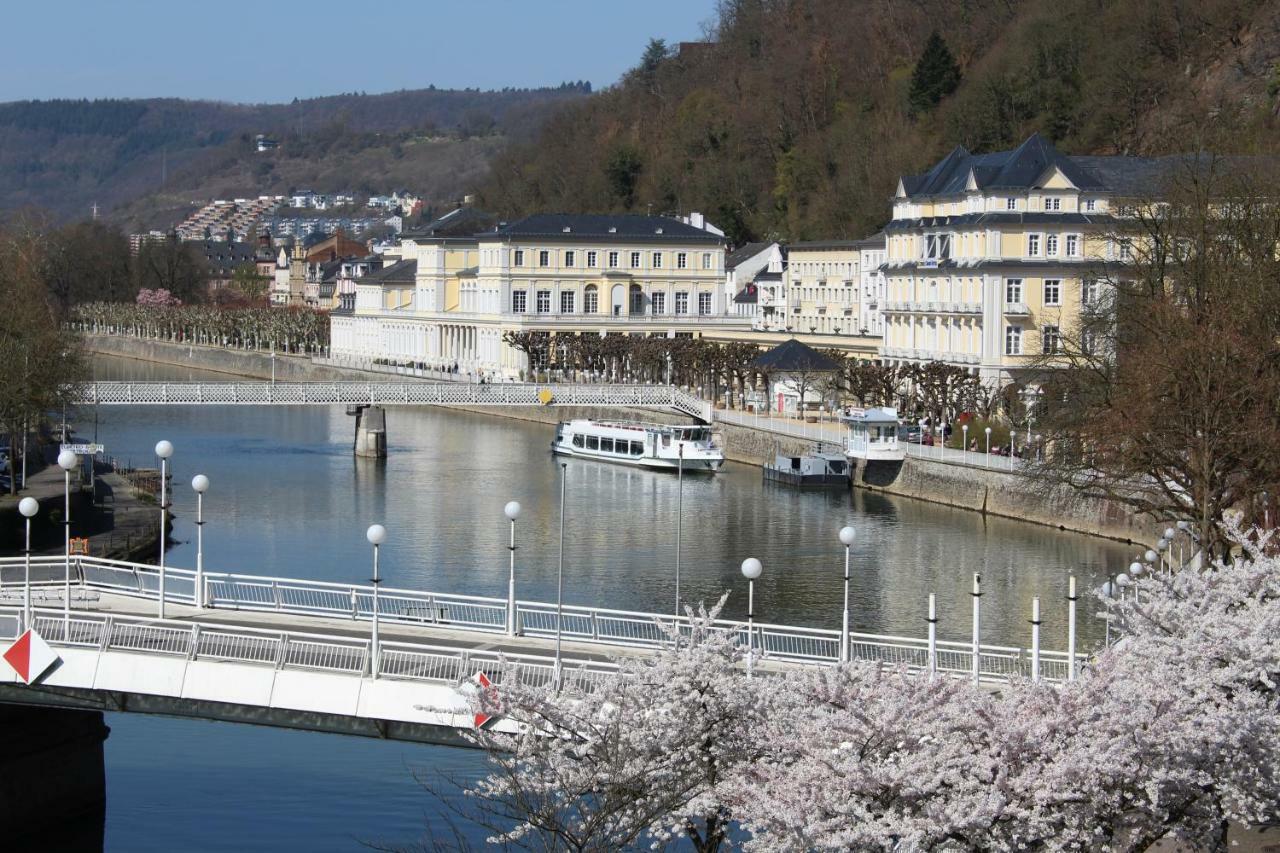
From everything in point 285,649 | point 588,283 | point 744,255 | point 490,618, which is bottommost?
point 490,618

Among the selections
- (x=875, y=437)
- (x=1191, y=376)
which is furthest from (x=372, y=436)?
(x=1191, y=376)

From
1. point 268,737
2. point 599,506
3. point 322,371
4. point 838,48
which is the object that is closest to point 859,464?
point 599,506

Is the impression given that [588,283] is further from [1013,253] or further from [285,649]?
[285,649]

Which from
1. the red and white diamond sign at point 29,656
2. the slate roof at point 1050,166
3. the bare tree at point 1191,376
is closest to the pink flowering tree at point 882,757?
the red and white diamond sign at point 29,656

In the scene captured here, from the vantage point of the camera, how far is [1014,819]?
55.3 feet

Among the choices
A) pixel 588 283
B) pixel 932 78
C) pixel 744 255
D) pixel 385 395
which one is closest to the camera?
pixel 385 395

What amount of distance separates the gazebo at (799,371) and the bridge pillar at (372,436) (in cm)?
1215

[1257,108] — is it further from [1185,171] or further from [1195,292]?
[1195,292]

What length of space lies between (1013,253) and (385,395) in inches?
747

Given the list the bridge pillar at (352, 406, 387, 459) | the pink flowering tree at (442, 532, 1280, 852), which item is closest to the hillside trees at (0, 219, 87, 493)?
the bridge pillar at (352, 406, 387, 459)

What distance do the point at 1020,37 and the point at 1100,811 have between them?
3170 inches

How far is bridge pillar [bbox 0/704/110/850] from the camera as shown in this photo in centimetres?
2498

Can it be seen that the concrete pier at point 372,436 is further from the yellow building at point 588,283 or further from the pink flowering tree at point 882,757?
the pink flowering tree at point 882,757

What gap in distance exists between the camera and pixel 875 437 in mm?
57312
